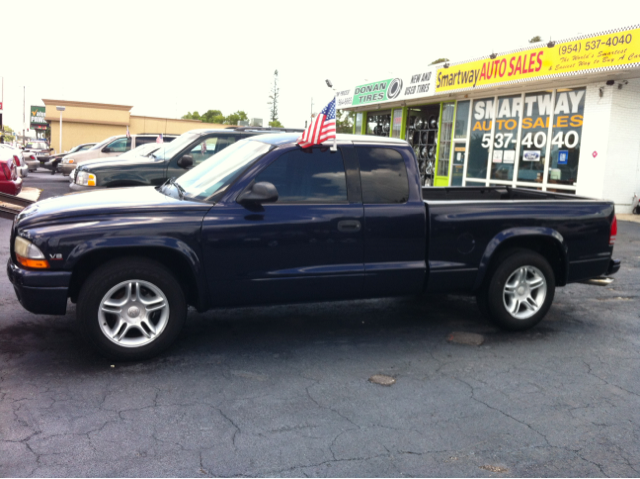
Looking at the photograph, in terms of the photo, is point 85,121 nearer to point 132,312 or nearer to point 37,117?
point 132,312

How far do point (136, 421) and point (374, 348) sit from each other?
228 cm

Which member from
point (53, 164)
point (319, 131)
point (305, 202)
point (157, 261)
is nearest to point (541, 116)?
point (319, 131)

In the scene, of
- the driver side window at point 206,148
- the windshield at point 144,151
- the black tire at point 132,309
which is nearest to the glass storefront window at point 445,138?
the windshield at point 144,151

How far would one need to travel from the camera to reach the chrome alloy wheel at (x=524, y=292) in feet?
19.5

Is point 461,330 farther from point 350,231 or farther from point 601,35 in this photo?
point 601,35

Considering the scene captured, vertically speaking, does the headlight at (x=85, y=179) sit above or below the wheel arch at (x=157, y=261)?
above

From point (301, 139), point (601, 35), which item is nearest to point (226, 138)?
point (301, 139)

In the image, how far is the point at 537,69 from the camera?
17.3m

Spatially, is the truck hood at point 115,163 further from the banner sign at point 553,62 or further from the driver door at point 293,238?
the banner sign at point 553,62

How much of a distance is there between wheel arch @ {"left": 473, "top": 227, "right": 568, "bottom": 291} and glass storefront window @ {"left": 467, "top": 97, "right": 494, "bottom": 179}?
1504 cm

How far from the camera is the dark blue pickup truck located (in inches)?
184

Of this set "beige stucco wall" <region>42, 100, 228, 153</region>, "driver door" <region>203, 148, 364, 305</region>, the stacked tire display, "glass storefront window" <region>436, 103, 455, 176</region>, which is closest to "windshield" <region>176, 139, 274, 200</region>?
"driver door" <region>203, 148, 364, 305</region>

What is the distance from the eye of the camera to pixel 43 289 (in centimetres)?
457

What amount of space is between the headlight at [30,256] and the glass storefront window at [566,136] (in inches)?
626
